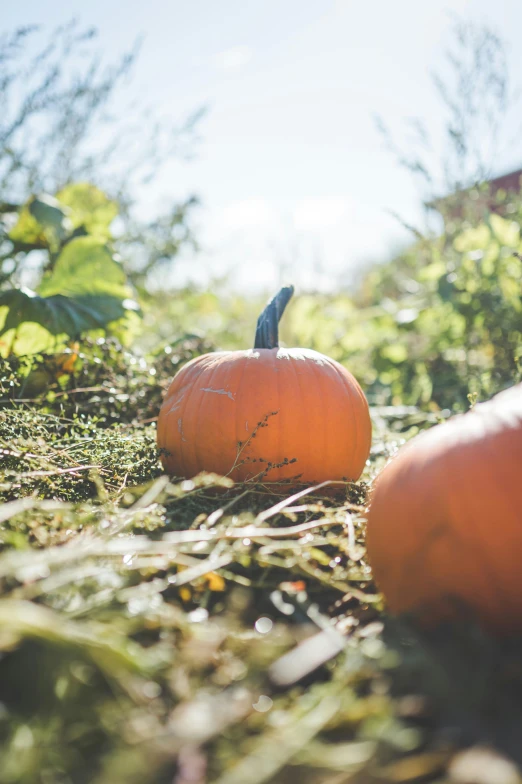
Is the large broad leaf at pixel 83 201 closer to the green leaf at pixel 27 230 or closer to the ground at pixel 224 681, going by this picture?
the green leaf at pixel 27 230

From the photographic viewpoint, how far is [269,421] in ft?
5.15

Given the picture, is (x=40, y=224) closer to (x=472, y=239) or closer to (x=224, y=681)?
(x=472, y=239)

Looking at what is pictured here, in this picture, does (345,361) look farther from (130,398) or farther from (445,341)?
(130,398)

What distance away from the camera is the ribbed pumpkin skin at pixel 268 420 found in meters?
1.57

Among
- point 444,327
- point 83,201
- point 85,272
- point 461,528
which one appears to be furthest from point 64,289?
point 461,528

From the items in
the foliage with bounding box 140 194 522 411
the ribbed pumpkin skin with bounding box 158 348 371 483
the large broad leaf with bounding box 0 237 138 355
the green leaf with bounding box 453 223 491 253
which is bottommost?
the foliage with bounding box 140 194 522 411

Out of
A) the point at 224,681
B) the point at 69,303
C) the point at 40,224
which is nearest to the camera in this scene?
the point at 224,681

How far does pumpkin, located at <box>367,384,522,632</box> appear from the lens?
87 cm

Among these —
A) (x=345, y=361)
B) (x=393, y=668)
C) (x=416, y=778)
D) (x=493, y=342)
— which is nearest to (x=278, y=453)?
(x=393, y=668)

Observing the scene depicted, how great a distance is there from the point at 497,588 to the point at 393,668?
277 mm

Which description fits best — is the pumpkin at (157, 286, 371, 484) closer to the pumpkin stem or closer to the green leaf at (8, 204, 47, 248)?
the pumpkin stem

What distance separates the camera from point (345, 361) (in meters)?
3.71

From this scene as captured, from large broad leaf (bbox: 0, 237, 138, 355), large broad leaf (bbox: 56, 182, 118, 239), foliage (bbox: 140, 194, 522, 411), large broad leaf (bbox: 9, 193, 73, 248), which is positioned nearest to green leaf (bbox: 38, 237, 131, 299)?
large broad leaf (bbox: 0, 237, 138, 355)

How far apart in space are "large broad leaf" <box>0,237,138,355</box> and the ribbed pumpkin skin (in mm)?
735
